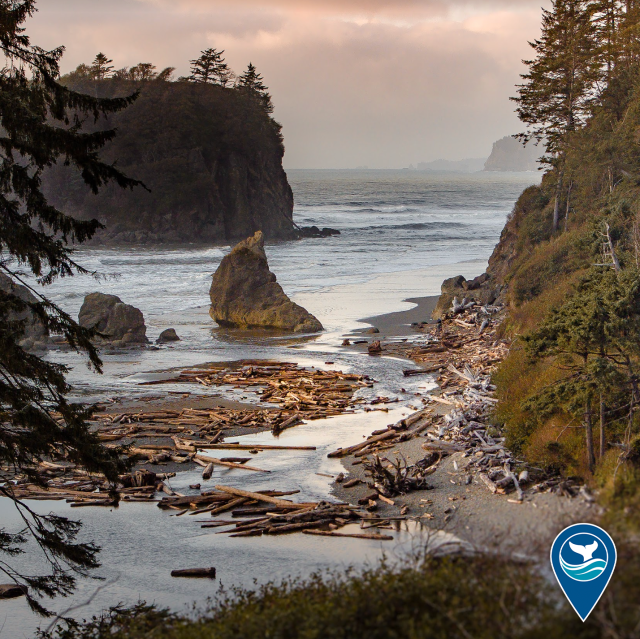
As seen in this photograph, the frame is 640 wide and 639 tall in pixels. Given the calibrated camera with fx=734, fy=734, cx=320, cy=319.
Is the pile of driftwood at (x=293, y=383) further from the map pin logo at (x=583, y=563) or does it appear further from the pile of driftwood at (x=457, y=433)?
the map pin logo at (x=583, y=563)

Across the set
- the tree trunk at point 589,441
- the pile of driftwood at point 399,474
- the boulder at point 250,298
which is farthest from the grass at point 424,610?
the boulder at point 250,298

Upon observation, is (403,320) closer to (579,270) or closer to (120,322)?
(579,270)

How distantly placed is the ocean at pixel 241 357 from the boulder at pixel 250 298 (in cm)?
117

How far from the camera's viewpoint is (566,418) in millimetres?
12977

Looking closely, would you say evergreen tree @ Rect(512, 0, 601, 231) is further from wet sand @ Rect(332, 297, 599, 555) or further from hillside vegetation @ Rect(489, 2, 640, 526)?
wet sand @ Rect(332, 297, 599, 555)

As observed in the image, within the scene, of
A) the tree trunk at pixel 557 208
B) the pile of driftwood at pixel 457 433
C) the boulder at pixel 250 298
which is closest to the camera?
the pile of driftwood at pixel 457 433

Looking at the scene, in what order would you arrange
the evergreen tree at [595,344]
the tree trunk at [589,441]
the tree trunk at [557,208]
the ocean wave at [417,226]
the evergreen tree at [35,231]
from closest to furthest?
the evergreen tree at [35,231]
the evergreen tree at [595,344]
the tree trunk at [589,441]
the tree trunk at [557,208]
the ocean wave at [417,226]

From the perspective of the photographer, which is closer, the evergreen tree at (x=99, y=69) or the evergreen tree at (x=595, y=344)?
the evergreen tree at (x=595, y=344)

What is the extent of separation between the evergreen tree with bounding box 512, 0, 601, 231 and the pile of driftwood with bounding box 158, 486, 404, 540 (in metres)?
31.5

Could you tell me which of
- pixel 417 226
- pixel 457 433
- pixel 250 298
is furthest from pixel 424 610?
pixel 417 226

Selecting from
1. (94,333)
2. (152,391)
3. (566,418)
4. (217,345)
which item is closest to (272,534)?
(94,333)

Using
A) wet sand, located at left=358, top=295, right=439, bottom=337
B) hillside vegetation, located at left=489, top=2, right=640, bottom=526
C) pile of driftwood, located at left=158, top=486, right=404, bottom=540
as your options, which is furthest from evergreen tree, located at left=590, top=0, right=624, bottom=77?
pile of driftwood, located at left=158, top=486, right=404, bottom=540

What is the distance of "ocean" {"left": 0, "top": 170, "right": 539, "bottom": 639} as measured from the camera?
34.1 ft

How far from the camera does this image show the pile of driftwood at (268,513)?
11.5 m
